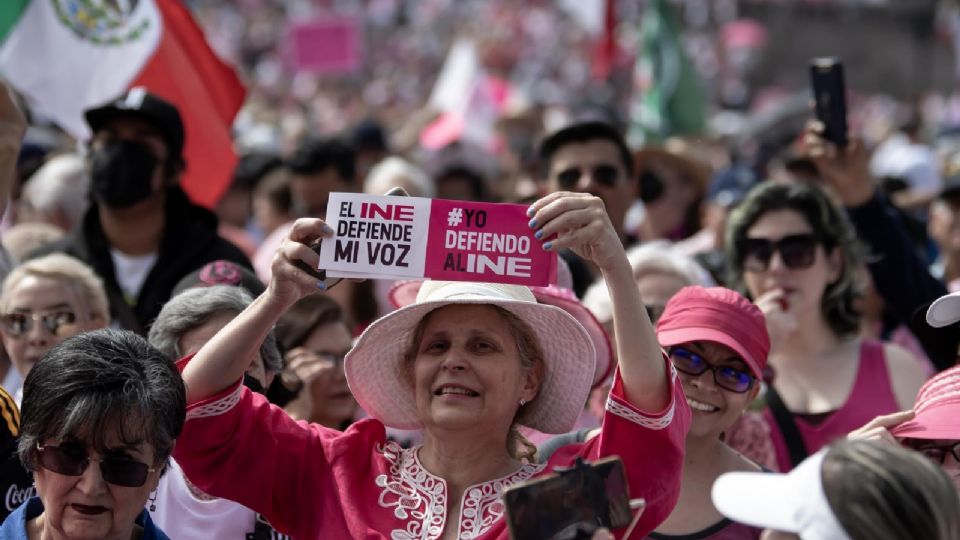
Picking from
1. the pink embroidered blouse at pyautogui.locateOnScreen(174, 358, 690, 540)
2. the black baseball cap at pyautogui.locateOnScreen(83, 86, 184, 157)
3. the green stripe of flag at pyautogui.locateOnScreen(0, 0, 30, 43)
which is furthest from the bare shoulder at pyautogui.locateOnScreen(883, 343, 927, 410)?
the green stripe of flag at pyautogui.locateOnScreen(0, 0, 30, 43)

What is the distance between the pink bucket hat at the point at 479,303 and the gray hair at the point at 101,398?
65 centimetres

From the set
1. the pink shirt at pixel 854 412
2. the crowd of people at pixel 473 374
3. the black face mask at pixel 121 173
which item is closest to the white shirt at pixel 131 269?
the crowd of people at pixel 473 374

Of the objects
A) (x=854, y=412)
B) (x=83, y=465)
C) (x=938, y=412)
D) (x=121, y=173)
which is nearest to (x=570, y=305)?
(x=938, y=412)

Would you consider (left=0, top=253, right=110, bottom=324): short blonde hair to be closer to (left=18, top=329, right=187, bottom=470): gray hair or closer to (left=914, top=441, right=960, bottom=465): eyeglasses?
(left=18, top=329, right=187, bottom=470): gray hair

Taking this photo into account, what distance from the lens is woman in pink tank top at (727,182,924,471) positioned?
17.1 ft

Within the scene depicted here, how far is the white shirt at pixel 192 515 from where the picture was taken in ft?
13.2

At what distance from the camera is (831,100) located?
5652 mm

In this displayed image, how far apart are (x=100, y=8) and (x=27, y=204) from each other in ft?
4.21

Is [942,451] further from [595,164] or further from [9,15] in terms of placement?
[9,15]

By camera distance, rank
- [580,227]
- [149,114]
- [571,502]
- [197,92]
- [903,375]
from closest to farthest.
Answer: [571,502] → [580,227] → [903,375] → [149,114] → [197,92]

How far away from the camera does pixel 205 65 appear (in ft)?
24.9

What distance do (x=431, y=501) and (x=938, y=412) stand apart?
1264 millimetres

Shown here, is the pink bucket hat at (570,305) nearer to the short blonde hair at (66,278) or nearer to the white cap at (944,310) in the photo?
the white cap at (944,310)

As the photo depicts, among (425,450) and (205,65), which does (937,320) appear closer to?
(425,450)
